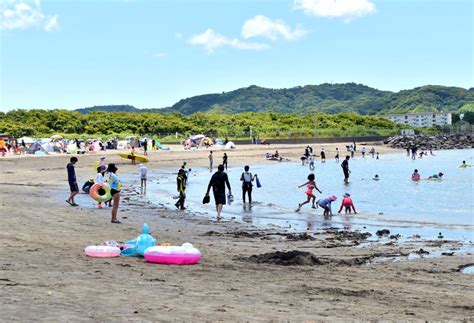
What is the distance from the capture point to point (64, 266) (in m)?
8.58

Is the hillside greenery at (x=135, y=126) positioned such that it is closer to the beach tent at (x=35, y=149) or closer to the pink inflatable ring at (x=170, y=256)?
the beach tent at (x=35, y=149)

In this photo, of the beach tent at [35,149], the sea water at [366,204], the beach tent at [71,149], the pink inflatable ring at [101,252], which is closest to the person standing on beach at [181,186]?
the sea water at [366,204]

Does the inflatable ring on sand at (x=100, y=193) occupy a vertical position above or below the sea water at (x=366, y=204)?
above

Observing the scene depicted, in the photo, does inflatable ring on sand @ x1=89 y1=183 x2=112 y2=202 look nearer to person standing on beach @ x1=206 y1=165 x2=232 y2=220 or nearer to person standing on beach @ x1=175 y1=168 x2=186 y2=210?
person standing on beach @ x1=175 y1=168 x2=186 y2=210

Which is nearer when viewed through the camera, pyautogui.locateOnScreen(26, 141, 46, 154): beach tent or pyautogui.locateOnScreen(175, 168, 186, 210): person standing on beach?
pyautogui.locateOnScreen(175, 168, 186, 210): person standing on beach

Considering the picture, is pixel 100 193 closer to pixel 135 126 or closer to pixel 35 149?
pixel 35 149

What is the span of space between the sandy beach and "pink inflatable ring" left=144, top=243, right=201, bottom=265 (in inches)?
9.5

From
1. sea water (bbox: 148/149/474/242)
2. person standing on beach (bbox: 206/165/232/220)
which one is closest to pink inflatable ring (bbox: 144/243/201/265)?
person standing on beach (bbox: 206/165/232/220)

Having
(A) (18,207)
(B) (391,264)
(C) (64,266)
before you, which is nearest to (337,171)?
(A) (18,207)

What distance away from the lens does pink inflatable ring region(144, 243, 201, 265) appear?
9516 millimetres

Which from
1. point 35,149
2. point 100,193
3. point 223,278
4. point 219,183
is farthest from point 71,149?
point 223,278

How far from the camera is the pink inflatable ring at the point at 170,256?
952 cm

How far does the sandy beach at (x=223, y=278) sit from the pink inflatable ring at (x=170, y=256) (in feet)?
0.79

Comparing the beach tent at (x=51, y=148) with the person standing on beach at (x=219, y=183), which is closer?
the person standing on beach at (x=219, y=183)
